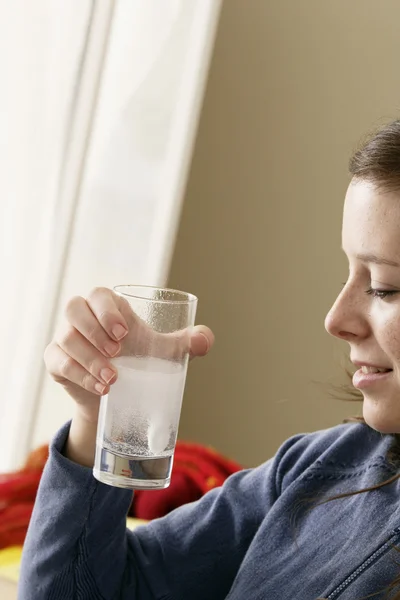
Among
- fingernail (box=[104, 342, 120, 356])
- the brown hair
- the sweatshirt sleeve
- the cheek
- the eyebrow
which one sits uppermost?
the brown hair

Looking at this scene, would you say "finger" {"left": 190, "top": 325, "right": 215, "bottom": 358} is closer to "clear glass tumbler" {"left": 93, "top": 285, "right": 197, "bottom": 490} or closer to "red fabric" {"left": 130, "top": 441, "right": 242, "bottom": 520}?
"clear glass tumbler" {"left": 93, "top": 285, "right": 197, "bottom": 490}

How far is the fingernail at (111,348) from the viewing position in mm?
968

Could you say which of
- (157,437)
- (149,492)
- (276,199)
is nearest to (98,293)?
(157,437)

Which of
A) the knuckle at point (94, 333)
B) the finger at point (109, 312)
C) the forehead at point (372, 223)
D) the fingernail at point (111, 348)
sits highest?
the forehead at point (372, 223)

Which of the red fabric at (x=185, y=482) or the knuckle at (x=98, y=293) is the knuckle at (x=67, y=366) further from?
the red fabric at (x=185, y=482)

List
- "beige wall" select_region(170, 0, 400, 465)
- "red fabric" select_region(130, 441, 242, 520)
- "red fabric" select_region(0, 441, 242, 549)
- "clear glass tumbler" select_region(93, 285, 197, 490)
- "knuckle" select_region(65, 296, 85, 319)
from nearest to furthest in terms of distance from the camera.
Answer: "clear glass tumbler" select_region(93, 285, 197, 490)
"knuckle" select_region(65, 296, 85, 319)
"red fabric" select_region(0, 441, 242, 549)
"red fabric" select_region(130, 441, 242, 520)
"beige wall" select_region(170, 0, 400, 465)

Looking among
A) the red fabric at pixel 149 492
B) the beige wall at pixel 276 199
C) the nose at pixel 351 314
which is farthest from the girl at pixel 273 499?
the beige wall at pixel 276 199

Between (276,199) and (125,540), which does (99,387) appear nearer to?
(125,540)

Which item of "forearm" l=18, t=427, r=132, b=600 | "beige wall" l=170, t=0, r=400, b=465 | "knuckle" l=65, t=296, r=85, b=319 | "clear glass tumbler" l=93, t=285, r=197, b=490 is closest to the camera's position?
"clear glass tumbler" l=93, t=285, r=197, b=490

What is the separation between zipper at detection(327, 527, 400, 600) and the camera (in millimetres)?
1050

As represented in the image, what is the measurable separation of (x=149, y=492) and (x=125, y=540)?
59 cm

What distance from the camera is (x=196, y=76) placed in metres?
2.29

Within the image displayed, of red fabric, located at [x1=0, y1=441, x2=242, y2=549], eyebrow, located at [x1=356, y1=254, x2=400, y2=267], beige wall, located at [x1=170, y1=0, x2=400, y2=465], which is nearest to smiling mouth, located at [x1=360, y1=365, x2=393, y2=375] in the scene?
eyebrow, located at [x1=356, y1=254, x2=400, y2=267]

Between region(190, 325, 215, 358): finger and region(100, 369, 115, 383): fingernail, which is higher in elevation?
region(190, 325, 215, 358): finger
